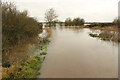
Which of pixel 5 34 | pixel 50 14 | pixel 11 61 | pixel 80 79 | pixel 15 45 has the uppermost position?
pixel 50 14

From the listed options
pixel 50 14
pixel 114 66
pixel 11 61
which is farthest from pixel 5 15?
pixel 50 14

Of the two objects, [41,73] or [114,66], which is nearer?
[41,73]

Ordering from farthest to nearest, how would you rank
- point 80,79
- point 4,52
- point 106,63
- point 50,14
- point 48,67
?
point 50,14, point 4,52, point 106,63, point 48,67, point 80,79

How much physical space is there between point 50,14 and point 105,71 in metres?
24.8

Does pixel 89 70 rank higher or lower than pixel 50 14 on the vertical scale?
lower

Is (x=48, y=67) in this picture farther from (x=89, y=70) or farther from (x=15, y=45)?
(x=15, y=45)

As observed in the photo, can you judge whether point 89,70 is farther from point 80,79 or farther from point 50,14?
point 50,14

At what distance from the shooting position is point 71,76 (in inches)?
89.0

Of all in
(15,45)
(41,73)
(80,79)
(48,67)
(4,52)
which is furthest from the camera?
(15,45)

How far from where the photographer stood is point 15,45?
417 cm

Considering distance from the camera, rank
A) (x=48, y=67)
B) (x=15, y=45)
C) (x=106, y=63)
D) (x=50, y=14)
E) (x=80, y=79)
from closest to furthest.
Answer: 1. (x=80, y=79)
2. (x=48, y=67)
3. (x=106, y=63)
4. (x=15, y=45)
5. (x=50, y=14)

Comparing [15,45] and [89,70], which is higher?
[15,45]

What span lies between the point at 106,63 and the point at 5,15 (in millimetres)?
4030

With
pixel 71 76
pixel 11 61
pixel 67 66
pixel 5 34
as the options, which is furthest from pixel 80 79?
pixel 5 34
